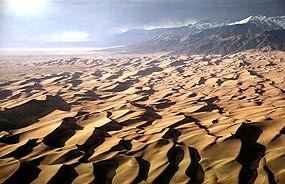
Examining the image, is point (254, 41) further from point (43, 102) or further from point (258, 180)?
point (258, 180)

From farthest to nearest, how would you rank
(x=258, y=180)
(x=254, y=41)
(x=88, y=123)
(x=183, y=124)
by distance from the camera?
(x=254, y=41) < (x=88, y=123) < (x=183, y=124) < (x=258, y=180)

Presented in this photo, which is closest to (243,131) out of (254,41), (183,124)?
(183,124)

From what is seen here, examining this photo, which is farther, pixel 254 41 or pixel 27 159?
pixel 254 41

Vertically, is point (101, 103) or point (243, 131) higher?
point (243, 131)

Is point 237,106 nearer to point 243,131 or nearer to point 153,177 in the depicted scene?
point 243,131

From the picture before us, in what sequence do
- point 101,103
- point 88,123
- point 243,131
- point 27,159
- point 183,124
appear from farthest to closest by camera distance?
point 101,103 < point 88,123 < point 183,124 < point 243,131 < point 27,159

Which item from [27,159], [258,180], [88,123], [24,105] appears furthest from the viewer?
[24,105]

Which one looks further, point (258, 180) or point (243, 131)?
point (243, 131)

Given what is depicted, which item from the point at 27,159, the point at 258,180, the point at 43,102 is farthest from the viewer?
the point at 43,102

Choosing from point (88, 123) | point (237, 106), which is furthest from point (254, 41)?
point (88, 123)
